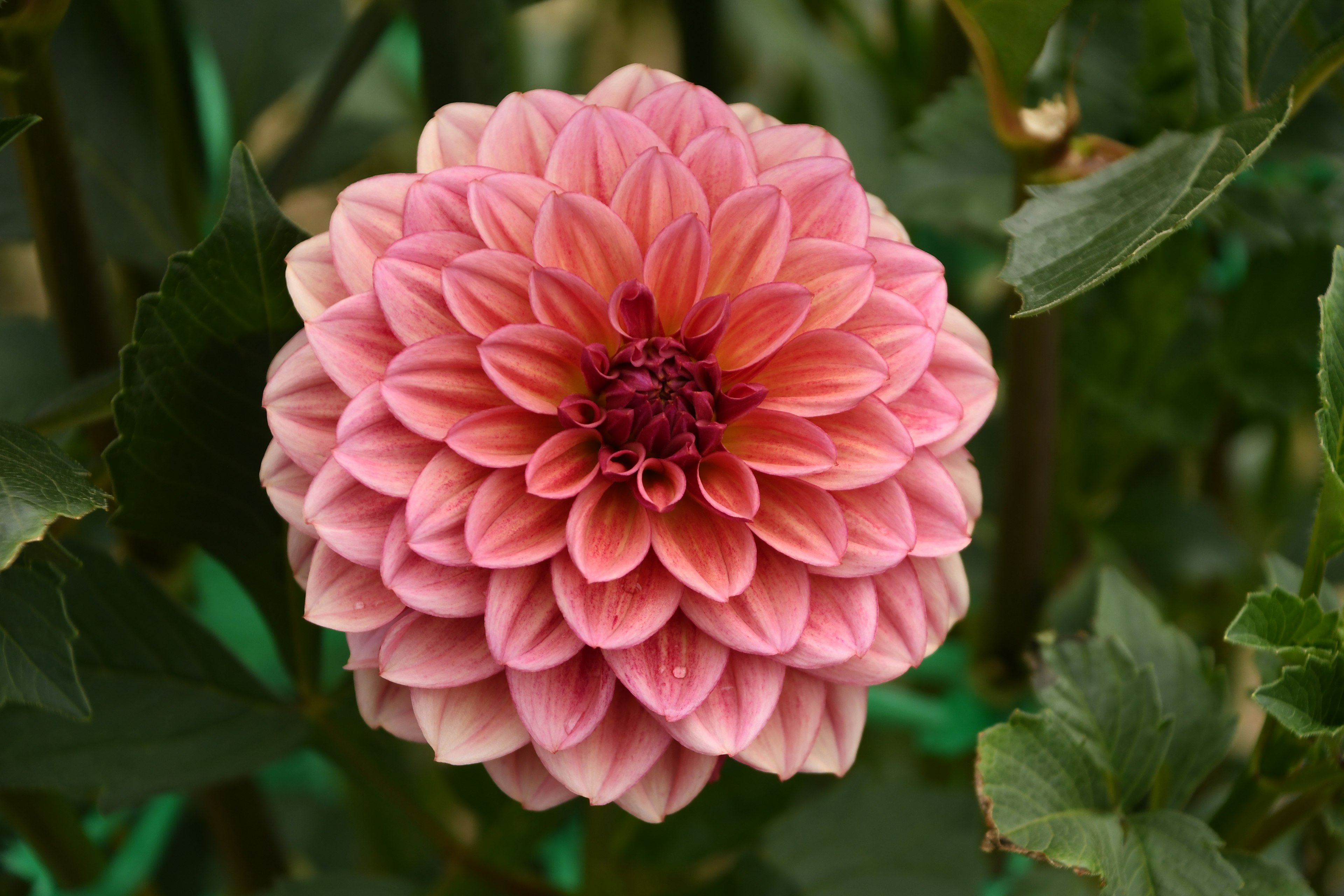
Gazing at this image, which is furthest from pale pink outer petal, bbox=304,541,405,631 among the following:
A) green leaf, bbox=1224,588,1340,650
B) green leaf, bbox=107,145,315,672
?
green leaf, bbox=1224,588,1340,650

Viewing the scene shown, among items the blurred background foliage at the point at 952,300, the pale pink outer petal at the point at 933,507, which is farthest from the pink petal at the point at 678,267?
the blurred background foliage at the point at 952,300

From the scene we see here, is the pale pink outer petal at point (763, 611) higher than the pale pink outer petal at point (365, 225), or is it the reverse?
the pale pink outer petal at point (365, 225)

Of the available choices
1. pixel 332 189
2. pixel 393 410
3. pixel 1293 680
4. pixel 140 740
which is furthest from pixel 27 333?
pixel 1293 680

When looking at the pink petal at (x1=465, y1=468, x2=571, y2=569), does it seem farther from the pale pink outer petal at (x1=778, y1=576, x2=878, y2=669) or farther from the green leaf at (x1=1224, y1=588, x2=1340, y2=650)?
the green leaf at (x1=1224, y1=588, x2=1340, y2=650)

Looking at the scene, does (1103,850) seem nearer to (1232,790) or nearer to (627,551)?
(1232,790)

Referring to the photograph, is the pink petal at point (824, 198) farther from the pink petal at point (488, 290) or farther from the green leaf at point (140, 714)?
the green leaf at point (140, 714)

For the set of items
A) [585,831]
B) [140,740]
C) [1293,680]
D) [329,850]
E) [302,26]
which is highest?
[302,26]

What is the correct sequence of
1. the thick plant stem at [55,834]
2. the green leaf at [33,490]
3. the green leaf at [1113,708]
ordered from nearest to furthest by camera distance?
the green leaf at [33,490] < the green leaf at [1113,708] < the thick plant stem at [55,834]

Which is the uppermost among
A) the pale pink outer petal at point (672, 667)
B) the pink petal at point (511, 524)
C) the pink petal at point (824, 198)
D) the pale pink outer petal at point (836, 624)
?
the pink petal at point (824, 198)
